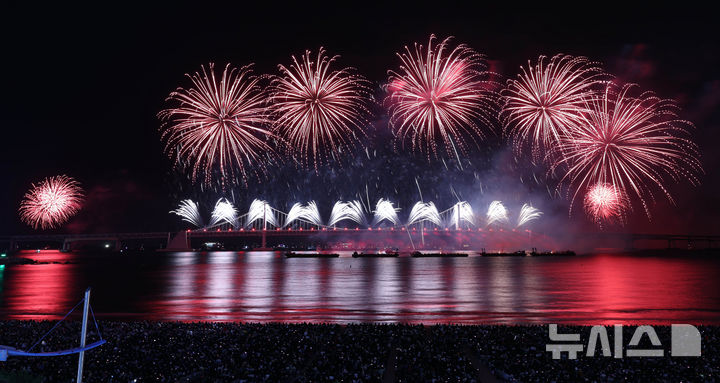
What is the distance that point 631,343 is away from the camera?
1446cm

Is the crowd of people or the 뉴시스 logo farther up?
the 뉴시스 logo

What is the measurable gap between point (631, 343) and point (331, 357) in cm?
884

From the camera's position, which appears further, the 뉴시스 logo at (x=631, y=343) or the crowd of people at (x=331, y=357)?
the 뉴시스 logo at (x=631, y=343)

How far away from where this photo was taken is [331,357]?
13555 millimetres

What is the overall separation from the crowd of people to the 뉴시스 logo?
298 millimetres

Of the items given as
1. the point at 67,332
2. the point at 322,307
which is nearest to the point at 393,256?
the point at 322,307

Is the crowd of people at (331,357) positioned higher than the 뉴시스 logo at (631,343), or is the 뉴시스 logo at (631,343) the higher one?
the 뉴시스 logo at (631,343)

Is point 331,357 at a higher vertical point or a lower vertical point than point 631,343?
lower

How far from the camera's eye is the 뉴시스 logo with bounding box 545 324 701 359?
13.7 m

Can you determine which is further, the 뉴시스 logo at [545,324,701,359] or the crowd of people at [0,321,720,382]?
the 뉴시스 logo at [545,324,701,359]

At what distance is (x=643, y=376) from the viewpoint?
11953 mm

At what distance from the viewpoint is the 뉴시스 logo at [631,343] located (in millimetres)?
13734

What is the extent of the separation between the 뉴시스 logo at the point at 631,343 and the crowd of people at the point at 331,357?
0.30m

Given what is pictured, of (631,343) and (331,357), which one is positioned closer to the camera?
(331,357)
